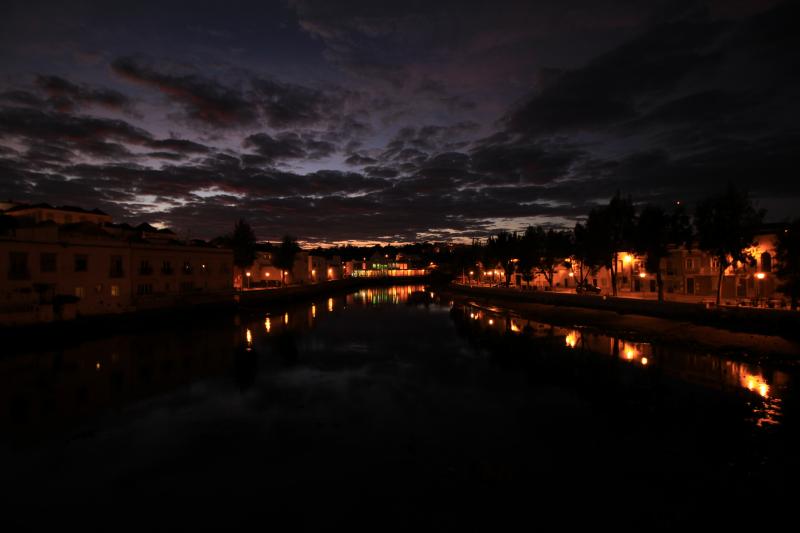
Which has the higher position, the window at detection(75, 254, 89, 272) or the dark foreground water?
the window at detection(75, 254, 89, 272)

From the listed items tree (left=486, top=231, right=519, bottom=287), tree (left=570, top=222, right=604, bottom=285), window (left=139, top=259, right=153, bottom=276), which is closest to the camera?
window (left=139, top=259, right=153, bottom=276)

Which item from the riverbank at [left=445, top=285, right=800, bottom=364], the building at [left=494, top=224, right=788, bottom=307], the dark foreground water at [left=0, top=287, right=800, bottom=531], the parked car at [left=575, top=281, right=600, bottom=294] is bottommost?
the dark foreground water at [left=0, top=287, right=800, bottom=531]

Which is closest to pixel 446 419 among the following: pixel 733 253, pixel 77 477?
pixel 77 477

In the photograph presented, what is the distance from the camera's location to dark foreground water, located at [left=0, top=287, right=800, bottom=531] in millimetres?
10102

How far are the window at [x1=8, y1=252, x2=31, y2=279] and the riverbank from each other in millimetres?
47603

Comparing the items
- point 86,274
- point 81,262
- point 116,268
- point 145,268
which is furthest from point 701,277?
point 81,262

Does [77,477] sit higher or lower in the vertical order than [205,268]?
lower

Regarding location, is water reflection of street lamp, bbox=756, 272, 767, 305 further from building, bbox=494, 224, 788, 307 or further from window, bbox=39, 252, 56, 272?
window, bbox=39, 252, 56, 272

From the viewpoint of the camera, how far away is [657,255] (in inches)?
1620

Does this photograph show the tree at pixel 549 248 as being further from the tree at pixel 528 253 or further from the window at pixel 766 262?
the window at pixel 766 262

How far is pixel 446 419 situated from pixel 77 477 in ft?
40.0

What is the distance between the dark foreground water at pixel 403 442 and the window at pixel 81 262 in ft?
40.9

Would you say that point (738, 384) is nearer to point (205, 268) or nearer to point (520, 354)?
point (520, 354)

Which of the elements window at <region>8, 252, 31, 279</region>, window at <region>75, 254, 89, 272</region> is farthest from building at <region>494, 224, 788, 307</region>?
window at <region>8, 252, 31, 279</region>
